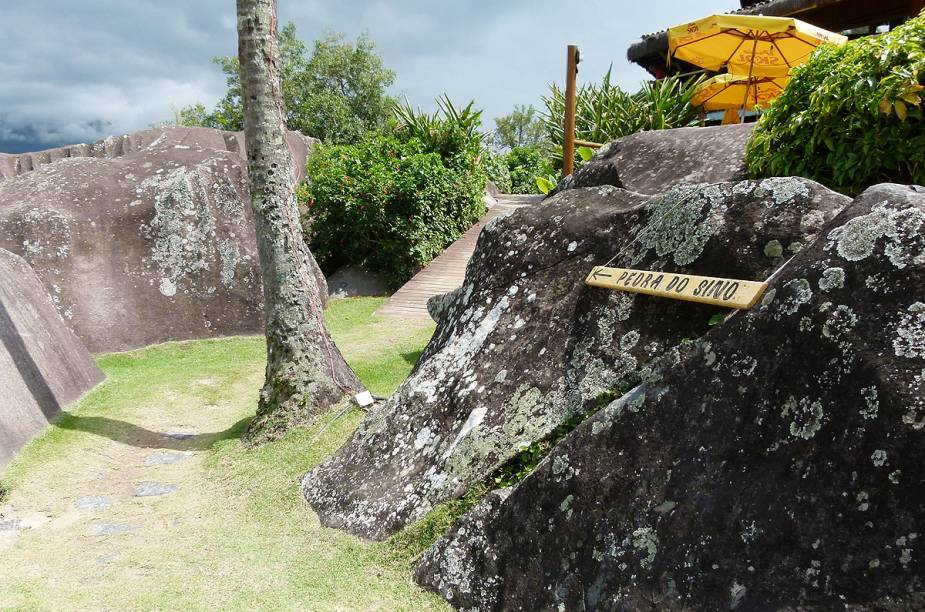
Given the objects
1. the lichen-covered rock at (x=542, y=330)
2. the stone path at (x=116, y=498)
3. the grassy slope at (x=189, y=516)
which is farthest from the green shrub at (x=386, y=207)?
the lichen-covered rock at (x=542, y=330)

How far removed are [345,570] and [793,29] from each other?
34.9 ft

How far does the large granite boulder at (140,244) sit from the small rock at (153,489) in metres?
4.26

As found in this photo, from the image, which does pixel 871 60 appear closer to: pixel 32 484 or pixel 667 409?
pixel 667 409

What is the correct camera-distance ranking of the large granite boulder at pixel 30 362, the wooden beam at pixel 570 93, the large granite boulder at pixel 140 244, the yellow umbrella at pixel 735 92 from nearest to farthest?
the large granite boulder at pixel 30 362 < the wooden beam at pixel 570 93 < the large granite boulder at pixel 140 244 < the yellow umbrella at pixel 735 92

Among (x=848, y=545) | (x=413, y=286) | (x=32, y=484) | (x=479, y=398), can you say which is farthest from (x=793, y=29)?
(x=32, y=484)

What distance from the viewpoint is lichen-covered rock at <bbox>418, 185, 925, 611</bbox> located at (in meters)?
2.01

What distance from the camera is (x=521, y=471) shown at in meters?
3.27

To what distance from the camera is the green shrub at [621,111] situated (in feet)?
49.2

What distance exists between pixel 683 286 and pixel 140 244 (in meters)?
8.47

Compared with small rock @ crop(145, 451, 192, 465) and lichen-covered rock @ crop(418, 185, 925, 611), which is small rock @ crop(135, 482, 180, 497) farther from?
lichen-covered rock @ crop(418, 185, 925, 611)

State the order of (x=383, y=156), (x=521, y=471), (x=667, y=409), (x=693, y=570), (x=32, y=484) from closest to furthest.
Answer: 1. (x=693, y=570)
2. (x=667, y=409)
3. (x=521, y=471)
4. (x=32, y=484)
5. (x=383, y=156)

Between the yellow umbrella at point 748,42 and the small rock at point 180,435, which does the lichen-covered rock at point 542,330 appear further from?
the yellow umbrella at point 748,42

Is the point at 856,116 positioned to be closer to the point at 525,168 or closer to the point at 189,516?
the point at 189,516

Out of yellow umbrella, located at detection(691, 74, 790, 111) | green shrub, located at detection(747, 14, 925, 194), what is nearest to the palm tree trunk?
green shrub, located at detection(747, 14, 925, 194)
